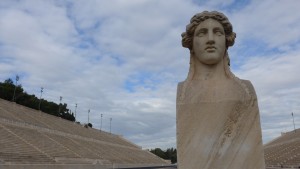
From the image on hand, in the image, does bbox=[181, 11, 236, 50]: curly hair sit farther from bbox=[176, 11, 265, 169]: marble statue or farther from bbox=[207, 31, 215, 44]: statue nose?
bbox=[207, 31, 215, 44]: statue nose

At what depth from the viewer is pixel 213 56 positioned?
12.0 feet

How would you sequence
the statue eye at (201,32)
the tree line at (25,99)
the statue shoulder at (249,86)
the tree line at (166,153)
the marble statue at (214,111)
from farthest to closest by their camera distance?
the tree line at (166,153) < the tree line at (25,99) < the statue eye at (201,32) < the statue shoulder at (249,86) < the marble statue at (214,111)

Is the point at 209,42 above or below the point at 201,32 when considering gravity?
below

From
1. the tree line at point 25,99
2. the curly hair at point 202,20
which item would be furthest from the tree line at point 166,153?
the curly hair at point 202,20

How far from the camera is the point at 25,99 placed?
232 feet

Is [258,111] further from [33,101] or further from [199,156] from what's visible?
[33,101]

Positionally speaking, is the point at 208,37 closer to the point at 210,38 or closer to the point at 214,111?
the point at 210,38

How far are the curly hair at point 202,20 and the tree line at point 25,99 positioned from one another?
65.5m

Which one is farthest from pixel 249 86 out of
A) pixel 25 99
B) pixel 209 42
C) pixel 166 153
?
pixel 166 153

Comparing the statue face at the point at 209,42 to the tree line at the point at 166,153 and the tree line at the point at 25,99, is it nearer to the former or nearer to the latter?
the tree line at the point at 25,99

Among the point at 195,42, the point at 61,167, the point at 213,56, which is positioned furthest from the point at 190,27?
the point at 61,167

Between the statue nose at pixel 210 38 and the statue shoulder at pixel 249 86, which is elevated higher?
the statue nose at pixel 210 38

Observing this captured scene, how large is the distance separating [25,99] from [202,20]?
72121 millimetres

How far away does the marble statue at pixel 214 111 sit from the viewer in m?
3.42
